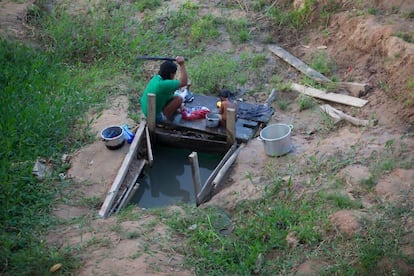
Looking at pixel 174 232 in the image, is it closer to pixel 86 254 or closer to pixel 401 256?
pixel 86 254

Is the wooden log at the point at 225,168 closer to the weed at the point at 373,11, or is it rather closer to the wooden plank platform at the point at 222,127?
the wooden plank platform at the point at 222,127

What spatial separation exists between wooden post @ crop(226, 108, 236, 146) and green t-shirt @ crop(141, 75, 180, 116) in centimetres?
92

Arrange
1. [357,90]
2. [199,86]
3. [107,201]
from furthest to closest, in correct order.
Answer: [199,86]
[357,90]
[107,201]

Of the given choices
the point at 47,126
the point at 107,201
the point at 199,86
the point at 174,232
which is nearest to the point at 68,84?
the point at 47,126

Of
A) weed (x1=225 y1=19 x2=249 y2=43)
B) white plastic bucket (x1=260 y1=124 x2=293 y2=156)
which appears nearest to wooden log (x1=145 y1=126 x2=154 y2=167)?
white plastic bucket (x1=260 y1=124 x2=293 y2=156)

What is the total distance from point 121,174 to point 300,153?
2.33m

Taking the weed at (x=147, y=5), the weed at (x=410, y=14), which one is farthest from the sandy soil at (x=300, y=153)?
the weed at (x=147, y=5)

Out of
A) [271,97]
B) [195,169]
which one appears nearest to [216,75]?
[271,97]

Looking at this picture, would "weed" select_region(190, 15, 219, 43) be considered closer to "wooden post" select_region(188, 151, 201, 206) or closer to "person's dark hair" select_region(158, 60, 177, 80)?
"person's dark hair" select_region(158, 60, 177, 80)

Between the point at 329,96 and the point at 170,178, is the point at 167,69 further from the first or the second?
the point at 329,96

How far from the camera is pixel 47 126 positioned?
8.11 metres

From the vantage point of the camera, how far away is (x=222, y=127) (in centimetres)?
837

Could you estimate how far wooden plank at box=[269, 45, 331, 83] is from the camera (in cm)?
911

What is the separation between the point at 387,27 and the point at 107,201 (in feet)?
16.1
